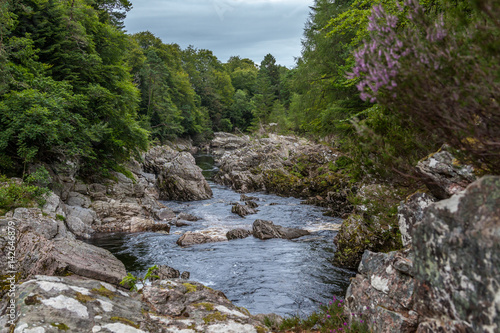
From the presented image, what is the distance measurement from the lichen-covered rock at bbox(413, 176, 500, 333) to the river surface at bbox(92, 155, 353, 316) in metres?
5.09

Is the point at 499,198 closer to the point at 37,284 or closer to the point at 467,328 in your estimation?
the point at 467,328

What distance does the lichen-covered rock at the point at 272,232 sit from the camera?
14.4 metres

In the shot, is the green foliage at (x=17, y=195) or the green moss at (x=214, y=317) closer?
the green moss at (x=214, y=317)

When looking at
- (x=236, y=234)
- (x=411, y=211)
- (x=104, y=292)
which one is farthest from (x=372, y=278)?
(x=236, y=234)

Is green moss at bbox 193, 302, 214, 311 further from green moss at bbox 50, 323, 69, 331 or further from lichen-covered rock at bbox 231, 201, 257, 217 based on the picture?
lichen-covered rock at bbox 231, 201, 257, 217

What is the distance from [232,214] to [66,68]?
1298 cm

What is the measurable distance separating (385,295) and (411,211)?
1.53 m

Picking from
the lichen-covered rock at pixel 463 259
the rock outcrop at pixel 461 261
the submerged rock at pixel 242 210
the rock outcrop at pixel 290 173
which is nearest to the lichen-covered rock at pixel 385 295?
the rock outcrop at pixel 461 261

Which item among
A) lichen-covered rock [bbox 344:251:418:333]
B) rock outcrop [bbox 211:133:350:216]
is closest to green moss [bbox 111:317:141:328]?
lichen-covered rock [bbox 344:251:418:333]

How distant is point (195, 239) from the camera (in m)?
14.0

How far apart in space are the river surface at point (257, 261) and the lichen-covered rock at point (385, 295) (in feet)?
8.47

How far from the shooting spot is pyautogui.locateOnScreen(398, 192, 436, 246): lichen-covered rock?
17.1 feet

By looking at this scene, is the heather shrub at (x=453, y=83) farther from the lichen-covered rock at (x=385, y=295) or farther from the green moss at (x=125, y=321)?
the green moss at (x=125, y=321)

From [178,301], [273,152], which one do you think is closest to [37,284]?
[178,301]
